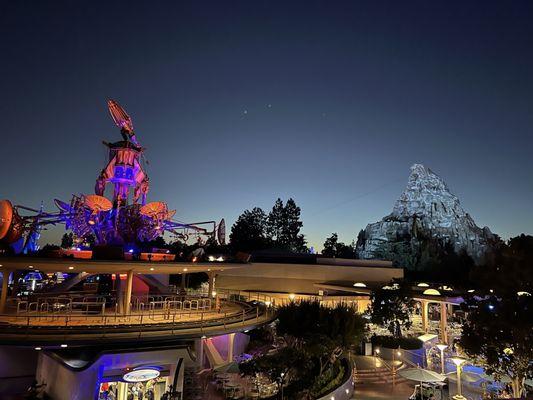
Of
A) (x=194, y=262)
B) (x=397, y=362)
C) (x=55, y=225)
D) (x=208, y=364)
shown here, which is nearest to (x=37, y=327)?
(x=194, y=262)

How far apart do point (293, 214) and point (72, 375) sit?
73053 millimetres

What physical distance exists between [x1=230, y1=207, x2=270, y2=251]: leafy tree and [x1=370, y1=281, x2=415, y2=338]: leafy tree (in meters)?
49.4

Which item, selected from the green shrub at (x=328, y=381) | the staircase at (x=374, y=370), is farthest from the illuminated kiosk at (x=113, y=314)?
the staircase at (x=374, y=370)

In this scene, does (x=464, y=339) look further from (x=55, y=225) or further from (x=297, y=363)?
(x=55, y=225)

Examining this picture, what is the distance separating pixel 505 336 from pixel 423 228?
6419 cm

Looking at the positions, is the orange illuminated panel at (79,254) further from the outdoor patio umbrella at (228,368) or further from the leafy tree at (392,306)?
the leafy tree at (392,306)

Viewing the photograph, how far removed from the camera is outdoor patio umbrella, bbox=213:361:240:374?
18.8m

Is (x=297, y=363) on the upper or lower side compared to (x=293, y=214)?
lower

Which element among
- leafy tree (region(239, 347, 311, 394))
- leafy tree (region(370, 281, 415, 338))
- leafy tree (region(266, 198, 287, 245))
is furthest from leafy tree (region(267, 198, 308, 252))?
leafy tree (region(239, 347, 311, 394))

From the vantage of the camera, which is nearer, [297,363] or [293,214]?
[297,363]

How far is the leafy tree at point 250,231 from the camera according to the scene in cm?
7681

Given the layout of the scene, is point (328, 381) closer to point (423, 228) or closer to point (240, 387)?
point (240, 387)

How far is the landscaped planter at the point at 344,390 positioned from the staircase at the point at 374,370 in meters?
1.40

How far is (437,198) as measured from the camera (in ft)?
264
